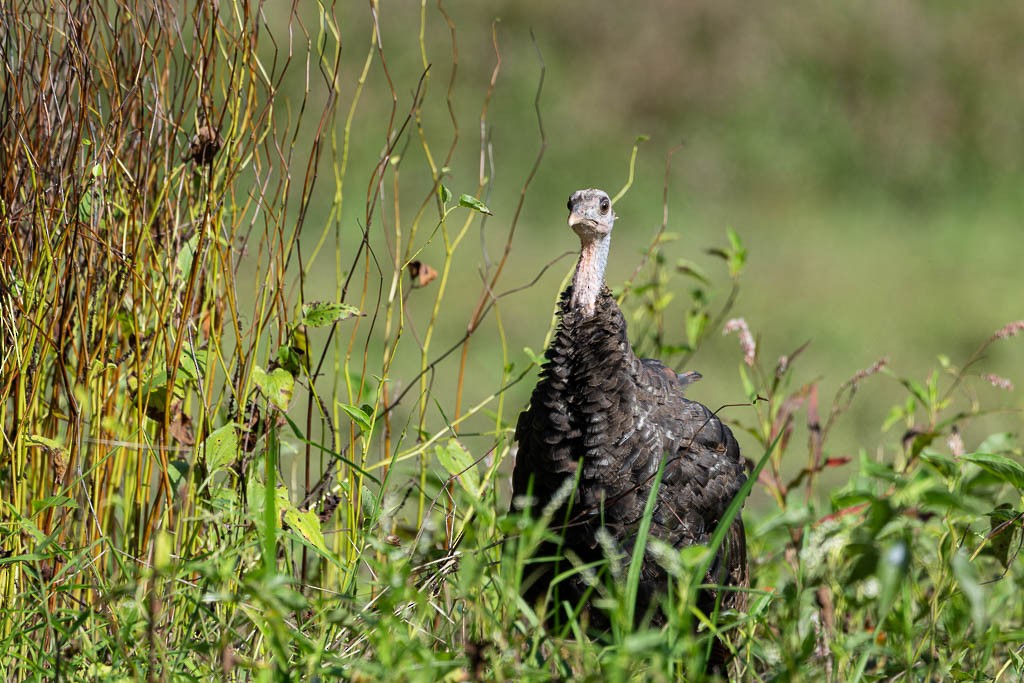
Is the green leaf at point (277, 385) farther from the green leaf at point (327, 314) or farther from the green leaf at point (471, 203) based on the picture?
the green leaf at point (471, 203)

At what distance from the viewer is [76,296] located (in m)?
1.94

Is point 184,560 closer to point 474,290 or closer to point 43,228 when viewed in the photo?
point 43,228

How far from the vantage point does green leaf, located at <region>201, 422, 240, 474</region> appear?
5.86ft

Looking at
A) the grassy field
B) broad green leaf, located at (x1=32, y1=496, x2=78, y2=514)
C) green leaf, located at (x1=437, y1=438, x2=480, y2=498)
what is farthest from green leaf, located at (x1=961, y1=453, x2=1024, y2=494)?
broad green leaf, located at (x1=32, y1=496, x2=78, y2=514)

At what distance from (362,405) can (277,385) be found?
14 centimetres

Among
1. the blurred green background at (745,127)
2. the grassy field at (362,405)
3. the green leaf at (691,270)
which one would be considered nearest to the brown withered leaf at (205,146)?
the grassy field at (362,405)

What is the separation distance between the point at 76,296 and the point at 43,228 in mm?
181

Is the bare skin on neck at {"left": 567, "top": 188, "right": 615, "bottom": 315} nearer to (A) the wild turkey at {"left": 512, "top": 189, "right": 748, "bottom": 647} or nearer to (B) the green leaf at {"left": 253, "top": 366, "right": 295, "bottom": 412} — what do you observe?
(A) the wild turkey at {"left": 512, "top": 189, "right": 748, "bottom": 647}

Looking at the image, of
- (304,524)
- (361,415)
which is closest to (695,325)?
(361,415)

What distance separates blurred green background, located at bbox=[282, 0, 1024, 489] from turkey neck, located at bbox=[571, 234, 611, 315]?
11.1 ft

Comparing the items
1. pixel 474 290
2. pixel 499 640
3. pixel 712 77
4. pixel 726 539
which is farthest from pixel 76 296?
pixel 712 77

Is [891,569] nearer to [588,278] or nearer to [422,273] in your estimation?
[588,278]

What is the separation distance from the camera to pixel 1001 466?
1.68 meters

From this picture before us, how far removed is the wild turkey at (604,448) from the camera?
2061 mm
